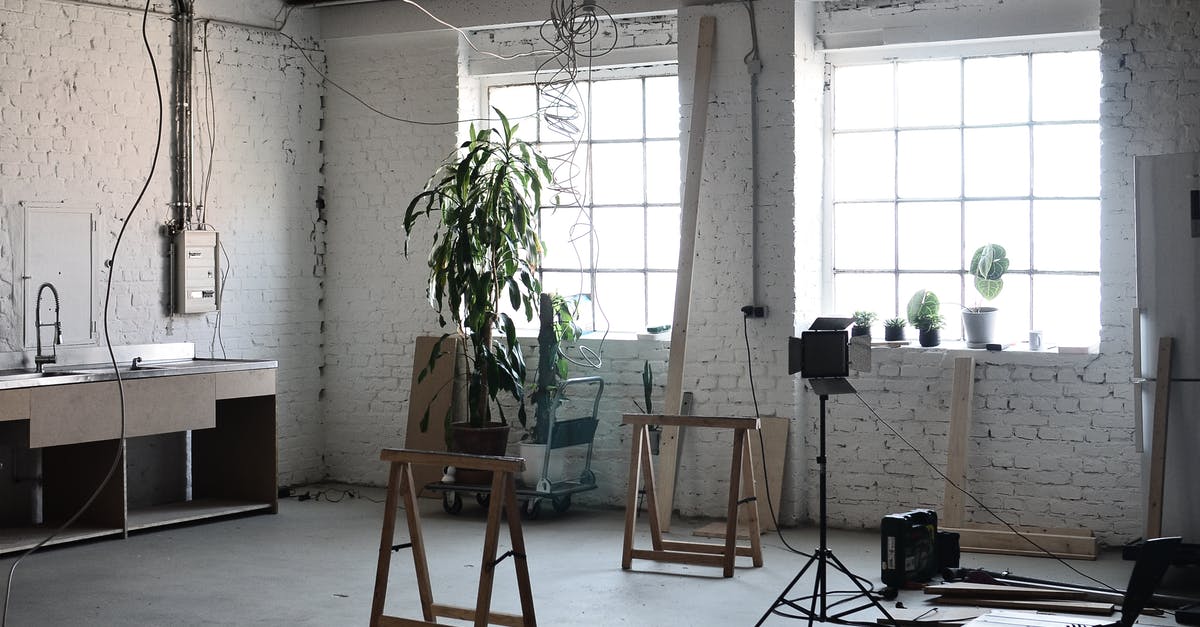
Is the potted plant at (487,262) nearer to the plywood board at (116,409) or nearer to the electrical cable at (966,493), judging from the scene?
the plywood board at (116,409)

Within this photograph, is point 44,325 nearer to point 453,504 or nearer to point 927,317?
point 453,504

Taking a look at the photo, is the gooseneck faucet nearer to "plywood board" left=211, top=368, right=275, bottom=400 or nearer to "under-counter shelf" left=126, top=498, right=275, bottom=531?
"plywood board" left=211, top=368, right=275, bottom=400

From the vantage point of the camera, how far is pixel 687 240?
269 inches

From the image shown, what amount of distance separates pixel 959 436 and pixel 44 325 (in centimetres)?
502

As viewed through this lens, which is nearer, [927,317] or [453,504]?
[927,317]

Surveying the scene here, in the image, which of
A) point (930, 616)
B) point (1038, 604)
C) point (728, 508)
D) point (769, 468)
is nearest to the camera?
point (930, 616)

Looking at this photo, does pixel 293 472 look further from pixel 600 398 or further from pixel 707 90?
pixel 707 90

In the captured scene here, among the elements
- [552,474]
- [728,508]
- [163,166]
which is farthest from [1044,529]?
[163,166]

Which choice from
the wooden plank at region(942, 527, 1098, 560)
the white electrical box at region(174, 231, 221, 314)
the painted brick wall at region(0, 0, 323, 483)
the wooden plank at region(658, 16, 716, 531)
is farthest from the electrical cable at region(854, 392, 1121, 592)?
the white electrical box at region(174, 231, 221, 314)

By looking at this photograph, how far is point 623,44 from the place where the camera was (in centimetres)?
743

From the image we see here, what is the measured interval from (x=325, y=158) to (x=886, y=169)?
3825 mm

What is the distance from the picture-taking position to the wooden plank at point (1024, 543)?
19.1 ft

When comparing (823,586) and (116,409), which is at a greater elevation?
(116,409)

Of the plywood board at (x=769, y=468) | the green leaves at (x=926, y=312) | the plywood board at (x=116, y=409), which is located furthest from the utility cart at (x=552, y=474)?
the green leaves at (x=926, y=312)
